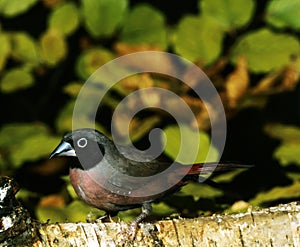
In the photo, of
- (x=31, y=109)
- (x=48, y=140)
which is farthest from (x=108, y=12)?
(x=31, y=109)

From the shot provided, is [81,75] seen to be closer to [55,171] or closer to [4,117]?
[55,171]

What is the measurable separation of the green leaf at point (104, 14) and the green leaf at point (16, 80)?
40cm

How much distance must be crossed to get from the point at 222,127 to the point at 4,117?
175 centimetres

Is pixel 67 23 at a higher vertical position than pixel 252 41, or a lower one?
higher

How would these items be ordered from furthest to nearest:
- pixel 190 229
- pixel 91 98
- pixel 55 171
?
pixel 55 171, pixel 91 98, pixel 190 229

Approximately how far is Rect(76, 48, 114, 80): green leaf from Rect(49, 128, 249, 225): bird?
107cm

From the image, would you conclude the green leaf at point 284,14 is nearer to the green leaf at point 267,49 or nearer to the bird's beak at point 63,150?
the green leaf at point 267,49

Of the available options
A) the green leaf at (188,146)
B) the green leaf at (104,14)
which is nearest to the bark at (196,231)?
the green leaf at (188,146)

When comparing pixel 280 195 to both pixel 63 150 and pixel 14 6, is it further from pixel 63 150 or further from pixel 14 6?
pixel 14 6

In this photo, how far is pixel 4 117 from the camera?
15.4 ft

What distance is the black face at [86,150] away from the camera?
2610 millimetres

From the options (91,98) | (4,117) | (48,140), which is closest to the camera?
(48,140)

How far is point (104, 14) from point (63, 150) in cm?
116

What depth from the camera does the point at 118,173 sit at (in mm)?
2557
